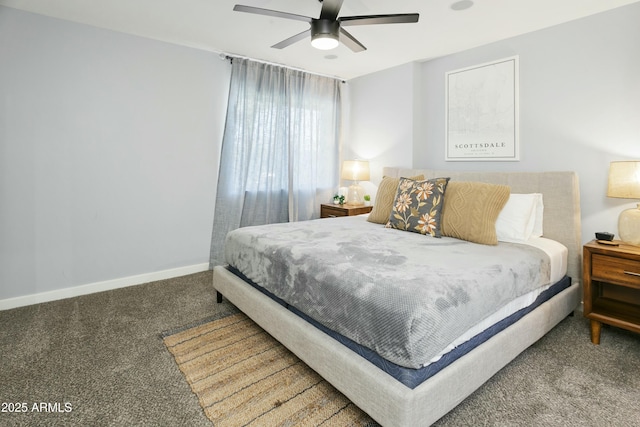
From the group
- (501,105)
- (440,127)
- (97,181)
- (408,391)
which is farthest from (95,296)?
(501,105)

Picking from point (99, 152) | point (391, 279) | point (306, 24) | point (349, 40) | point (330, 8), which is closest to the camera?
point (391, 279)

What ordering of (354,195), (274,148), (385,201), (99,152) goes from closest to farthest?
(99,152)
(385,201)
(274,148)
(354,195)

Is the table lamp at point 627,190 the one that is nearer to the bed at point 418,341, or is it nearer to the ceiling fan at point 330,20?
the bed at point 418,341

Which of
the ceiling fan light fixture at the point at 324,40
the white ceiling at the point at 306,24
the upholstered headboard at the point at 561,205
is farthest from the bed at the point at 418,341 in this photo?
the ceiling fan light fixture at the point at 324,40

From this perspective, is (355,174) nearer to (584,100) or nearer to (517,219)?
(517,219)

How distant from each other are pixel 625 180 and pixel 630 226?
1.04 ft

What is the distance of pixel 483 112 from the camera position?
11.1 ft

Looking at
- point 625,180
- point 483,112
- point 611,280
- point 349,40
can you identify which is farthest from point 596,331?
point 349,40

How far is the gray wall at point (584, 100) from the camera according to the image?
8.32ft

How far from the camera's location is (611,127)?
261 centimetres

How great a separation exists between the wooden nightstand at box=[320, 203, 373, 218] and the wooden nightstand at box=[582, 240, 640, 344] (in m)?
2.36

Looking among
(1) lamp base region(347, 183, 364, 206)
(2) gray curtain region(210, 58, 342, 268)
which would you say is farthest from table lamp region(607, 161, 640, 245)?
(2) gray curtain region(210, 58, 342, 268)

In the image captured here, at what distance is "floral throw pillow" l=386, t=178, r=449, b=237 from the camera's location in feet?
8.68

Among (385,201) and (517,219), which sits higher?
(385,201)
